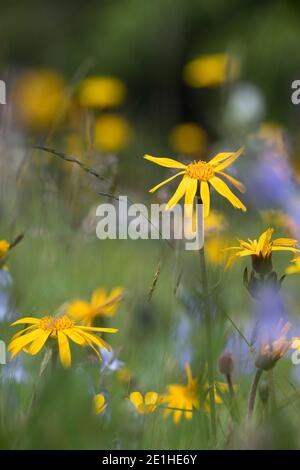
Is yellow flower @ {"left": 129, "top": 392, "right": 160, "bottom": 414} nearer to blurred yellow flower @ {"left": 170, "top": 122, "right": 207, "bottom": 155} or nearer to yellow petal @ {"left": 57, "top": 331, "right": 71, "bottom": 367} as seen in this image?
yellow petal @ {"left": 57, "top": 331, "right": 71, "bottom": 367}

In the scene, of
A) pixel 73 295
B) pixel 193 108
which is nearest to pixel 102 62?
pixel 193 108

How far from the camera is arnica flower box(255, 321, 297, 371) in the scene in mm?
834

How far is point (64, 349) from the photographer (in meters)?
0.84

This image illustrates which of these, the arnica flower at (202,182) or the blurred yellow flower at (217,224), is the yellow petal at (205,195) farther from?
the blurred yellow flower at (217,224)

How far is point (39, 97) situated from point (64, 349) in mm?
3569

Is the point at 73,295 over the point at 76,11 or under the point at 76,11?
under

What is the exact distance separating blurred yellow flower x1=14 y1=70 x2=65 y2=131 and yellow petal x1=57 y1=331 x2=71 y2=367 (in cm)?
302

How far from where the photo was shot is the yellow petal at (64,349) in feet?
2.73

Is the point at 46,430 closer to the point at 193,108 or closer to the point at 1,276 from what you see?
the point at 1,276

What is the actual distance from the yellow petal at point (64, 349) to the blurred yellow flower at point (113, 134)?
9.03 ft

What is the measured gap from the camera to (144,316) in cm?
158

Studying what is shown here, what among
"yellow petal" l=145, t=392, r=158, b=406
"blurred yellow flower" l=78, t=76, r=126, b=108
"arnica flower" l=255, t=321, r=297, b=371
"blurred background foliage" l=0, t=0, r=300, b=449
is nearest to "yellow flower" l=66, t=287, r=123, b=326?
"blurred background foliage" l=0, t=0, r=300, b=449

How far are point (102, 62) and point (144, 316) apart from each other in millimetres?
3442

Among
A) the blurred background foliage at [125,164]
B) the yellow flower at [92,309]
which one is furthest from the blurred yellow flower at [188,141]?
the yellow flower at [92,309]
